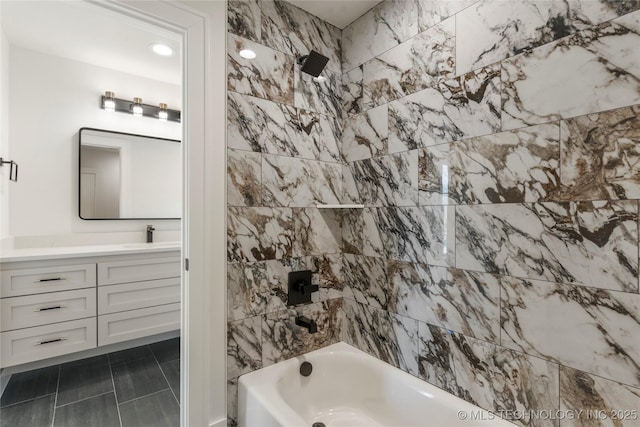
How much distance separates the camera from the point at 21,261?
2.07 meters

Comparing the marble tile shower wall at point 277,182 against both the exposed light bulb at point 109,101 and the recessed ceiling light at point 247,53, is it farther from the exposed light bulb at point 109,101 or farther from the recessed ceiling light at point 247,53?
the exposed light bulb at point 109,101

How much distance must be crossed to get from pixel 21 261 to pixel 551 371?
3.13m

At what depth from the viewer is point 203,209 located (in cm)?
147

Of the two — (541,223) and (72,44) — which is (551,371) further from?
(72,44)

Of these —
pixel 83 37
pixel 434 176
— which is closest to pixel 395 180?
pixel 434 176

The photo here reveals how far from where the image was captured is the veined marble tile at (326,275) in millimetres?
1880

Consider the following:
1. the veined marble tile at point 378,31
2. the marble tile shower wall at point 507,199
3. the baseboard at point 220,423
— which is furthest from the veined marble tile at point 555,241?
the baseboard at point 220,423

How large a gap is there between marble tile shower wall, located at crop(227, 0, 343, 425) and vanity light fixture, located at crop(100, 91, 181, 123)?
189 cm

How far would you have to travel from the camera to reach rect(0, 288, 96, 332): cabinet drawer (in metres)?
2.04

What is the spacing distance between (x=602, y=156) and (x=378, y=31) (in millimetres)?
1329

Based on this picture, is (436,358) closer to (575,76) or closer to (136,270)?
(575,76)

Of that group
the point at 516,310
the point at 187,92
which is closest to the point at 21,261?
the point at 187,92

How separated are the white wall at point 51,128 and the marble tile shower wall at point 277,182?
99 centimetres

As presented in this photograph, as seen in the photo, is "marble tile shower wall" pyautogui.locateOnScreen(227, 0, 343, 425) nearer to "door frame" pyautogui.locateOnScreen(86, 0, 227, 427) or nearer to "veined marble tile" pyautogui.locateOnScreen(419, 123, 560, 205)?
"door frame" pyautogui.locateOnScreen(86, 0, 227, 427)
